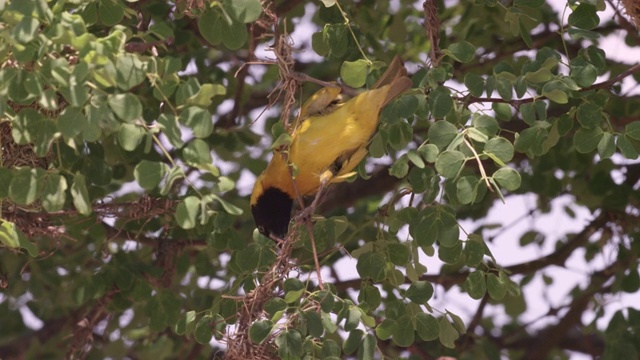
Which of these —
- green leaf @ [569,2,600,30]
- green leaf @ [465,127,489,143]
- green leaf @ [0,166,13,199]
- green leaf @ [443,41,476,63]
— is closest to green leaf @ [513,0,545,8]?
green leaf @ [569,2,600,30]

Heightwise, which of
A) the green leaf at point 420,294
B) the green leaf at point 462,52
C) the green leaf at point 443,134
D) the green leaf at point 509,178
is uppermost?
the green leaf at point 462,52

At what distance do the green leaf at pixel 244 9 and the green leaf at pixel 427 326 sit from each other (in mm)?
761

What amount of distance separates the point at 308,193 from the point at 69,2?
3.03ft

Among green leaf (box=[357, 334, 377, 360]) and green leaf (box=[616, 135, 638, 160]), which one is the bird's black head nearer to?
green leaf (box=[357, 334, 377, 360])

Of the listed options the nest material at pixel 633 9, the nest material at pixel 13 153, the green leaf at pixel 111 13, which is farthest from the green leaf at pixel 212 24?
the nest material at pixel 633 9

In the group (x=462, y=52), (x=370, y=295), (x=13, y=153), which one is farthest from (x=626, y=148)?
(x=13, y=153)

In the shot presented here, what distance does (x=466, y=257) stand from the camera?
236 cm

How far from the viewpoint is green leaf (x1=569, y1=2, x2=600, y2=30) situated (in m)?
2.41

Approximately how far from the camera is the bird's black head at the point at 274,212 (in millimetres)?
2797

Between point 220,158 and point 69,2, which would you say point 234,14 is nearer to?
point 69,2

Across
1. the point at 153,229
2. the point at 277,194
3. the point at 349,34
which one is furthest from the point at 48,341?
the point at 349,34

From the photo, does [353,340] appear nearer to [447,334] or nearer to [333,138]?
[447,334]

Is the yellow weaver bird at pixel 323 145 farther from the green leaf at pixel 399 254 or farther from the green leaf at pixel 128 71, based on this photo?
the green leaf at pixel 128 71

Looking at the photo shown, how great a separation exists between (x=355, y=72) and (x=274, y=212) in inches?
21.1
